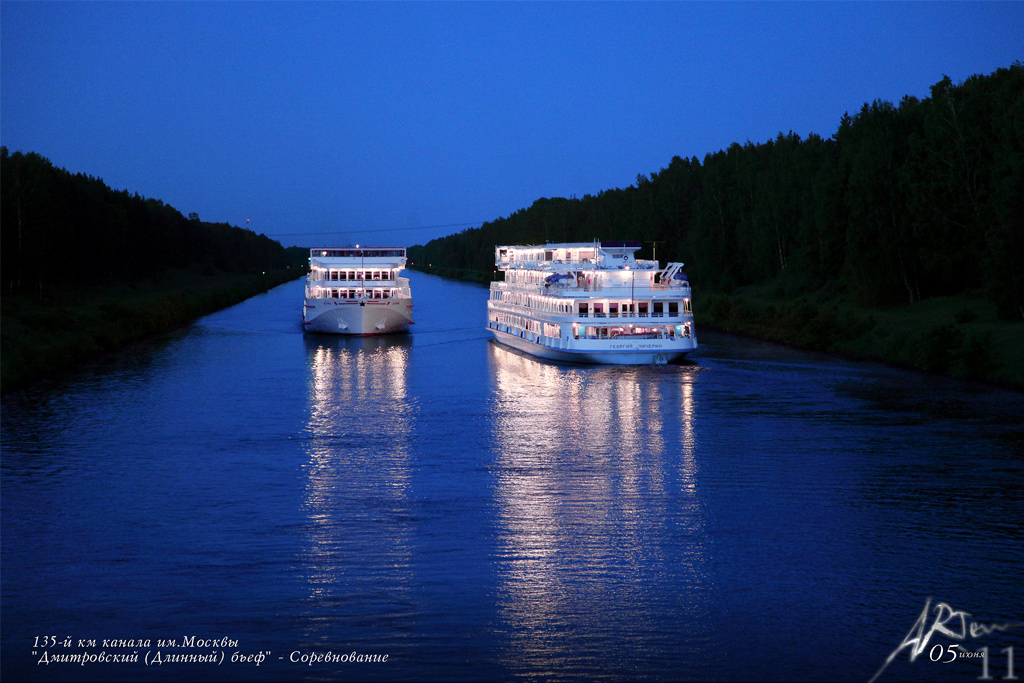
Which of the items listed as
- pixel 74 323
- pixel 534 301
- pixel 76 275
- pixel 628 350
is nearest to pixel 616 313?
pixel 628 350

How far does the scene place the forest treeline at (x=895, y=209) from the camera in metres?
52.0

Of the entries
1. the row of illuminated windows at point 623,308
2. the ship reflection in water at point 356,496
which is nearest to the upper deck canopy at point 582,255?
the row of illuminated windows at point 623,308

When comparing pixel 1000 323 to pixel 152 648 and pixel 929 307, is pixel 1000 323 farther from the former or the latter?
pixel 152 648

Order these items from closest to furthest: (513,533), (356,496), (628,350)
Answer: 1. (513,533)
2. (356,496)
3. (628,350)

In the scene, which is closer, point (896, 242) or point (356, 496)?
point (356, 496)

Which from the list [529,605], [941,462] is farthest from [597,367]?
[529,605]

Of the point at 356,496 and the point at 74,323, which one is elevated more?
the point at 74,323

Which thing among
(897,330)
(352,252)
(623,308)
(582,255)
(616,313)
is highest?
(352,252)

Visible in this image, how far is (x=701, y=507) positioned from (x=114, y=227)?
9044 centimetres

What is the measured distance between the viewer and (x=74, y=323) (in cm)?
6362

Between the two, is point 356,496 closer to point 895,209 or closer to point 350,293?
point 895,209

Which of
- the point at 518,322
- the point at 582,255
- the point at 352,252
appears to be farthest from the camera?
the point at 352,252

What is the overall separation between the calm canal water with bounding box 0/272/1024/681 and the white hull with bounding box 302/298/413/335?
96.6ft

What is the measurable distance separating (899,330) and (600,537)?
38404mm
